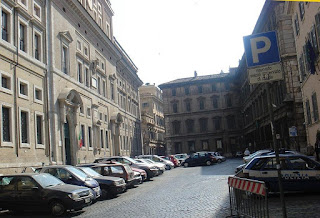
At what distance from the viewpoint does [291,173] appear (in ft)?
40.9

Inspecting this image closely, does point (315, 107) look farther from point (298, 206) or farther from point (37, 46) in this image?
point (37, 46)

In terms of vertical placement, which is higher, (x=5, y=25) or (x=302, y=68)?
(x=5, y=25)

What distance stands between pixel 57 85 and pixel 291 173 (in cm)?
1975

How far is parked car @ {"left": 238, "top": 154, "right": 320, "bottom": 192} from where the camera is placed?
40.5 ft

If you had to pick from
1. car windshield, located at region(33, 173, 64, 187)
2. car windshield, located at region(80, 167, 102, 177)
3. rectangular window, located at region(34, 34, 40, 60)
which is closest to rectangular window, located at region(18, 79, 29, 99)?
rectangular window, located at region(34, 34, 40, 60)

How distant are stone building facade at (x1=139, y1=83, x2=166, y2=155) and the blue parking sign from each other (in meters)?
62.7

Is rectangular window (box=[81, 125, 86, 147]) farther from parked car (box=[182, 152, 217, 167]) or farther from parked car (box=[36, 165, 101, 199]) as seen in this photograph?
parked car (box=[36, 165, 101, 199])

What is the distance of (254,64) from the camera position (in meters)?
7.32

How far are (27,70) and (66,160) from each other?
28.9 feet

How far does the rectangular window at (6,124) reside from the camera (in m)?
20.1

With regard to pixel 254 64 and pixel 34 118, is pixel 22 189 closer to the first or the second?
pixel 254 64

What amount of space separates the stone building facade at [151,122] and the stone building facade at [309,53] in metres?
46.3

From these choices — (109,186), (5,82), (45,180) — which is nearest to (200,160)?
(5,82)

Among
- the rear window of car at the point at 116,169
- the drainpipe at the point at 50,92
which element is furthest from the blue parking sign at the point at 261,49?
the drainpipe at the point at 50,92
